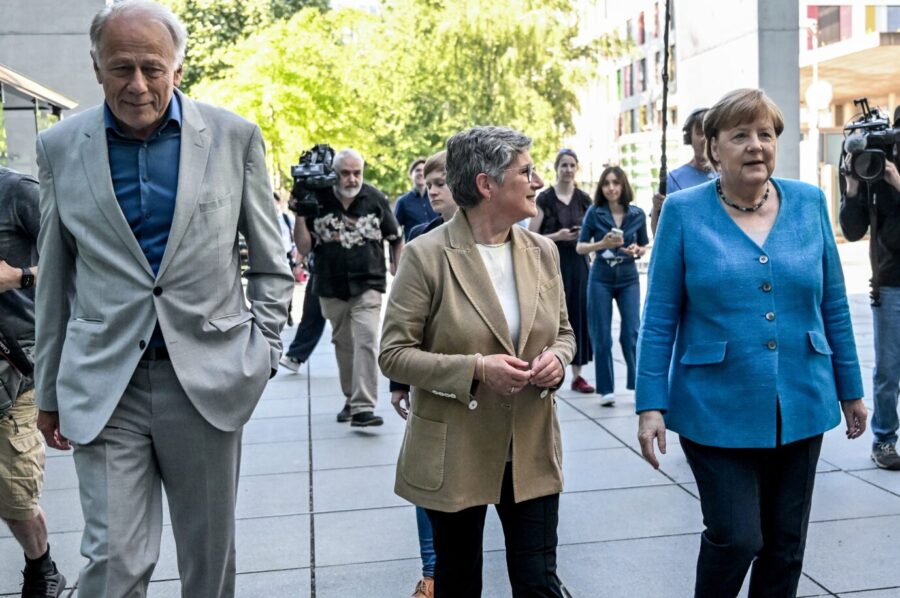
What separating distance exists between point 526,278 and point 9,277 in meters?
1.91

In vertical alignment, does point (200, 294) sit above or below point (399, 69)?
below

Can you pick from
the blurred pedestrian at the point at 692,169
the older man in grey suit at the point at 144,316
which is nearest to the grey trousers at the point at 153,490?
the older man in grey suit at the point at 144,316

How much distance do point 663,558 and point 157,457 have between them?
2511 mm

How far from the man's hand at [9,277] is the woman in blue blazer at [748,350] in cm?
225

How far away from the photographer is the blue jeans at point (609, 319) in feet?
29.0

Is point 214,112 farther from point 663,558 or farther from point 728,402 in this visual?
point 663,558

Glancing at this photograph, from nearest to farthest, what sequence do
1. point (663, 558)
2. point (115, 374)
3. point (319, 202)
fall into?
1. point (115, 374)
2. point (663, 558)
3. point (319, 202)

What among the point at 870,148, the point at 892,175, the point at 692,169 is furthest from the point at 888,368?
the point at 692,169

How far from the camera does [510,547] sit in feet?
11.2

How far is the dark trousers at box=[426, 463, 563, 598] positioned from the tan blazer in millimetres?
60

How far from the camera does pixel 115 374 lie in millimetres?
3172

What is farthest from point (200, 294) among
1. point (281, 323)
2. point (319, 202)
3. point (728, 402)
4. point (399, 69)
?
point (399, 69)

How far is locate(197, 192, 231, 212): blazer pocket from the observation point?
3261mm

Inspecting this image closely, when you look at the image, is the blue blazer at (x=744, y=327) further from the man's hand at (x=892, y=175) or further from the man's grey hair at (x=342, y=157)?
the man's grey hair at (x=342, y=157)
